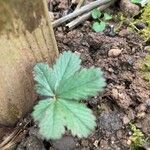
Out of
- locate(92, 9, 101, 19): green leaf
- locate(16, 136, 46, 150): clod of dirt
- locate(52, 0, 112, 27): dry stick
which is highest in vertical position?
locate(52, 0, 112, 27): dry stick

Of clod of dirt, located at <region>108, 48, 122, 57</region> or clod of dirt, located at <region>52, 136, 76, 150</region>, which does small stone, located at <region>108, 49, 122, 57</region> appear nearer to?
clod of dirt, located at <region>108, 48, 122, 57</region>

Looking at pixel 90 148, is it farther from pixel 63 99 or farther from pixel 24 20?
pixel 24 20

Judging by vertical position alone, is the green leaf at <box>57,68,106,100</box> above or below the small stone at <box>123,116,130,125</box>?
above

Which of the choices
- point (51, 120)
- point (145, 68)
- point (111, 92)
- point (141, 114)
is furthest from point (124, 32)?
point (51, 120)

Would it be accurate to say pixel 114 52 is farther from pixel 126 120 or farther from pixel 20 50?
pixel 20 50

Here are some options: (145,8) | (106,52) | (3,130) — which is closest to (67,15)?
(106,52)

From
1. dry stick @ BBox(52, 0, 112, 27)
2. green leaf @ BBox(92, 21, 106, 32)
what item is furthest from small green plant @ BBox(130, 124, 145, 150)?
dry stick @ BBox(52, 0, 112, 27)

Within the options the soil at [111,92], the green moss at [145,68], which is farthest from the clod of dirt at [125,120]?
the green moss at [145,68]
